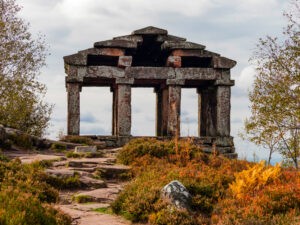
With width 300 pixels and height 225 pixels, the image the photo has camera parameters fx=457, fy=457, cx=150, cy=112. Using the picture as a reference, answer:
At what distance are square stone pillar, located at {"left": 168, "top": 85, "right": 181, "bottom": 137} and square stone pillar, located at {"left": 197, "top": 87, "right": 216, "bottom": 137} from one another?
8.49 ft

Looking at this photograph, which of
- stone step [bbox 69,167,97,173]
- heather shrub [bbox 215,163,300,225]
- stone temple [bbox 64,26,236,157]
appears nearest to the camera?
heather shrub [bbox 215,163,300,225]

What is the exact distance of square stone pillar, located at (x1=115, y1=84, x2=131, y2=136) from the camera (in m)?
20.9

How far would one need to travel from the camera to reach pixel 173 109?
69.7 ft

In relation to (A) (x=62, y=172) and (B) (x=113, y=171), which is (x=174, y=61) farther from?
(A) (x=62, y=172)

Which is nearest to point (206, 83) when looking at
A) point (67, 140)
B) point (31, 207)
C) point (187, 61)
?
point (187, 61)

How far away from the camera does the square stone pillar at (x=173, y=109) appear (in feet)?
69.4

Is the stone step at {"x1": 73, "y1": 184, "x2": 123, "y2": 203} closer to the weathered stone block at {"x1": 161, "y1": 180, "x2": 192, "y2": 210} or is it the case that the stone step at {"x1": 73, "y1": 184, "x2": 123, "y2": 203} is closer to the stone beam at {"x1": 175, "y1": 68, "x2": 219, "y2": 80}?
the weathered stone block at {"x1": 161, "y1": 180, "x2": 192, "y2": 210}

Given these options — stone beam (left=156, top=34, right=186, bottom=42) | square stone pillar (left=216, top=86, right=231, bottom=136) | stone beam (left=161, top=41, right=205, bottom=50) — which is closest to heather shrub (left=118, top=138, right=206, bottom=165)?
square stone pillar (left=216, top=86, right=231, bottom=136)

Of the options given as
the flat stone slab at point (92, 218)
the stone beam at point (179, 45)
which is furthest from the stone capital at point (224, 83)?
the flat stone slab at point (92, 218)

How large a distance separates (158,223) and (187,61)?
1646 cm

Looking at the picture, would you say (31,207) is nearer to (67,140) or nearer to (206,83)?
(67,140)

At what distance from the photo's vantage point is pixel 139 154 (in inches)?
568

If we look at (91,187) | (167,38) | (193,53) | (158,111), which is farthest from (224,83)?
(91,187)

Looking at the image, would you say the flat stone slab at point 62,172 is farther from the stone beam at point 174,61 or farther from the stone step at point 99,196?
the stone beam at point 174,61
